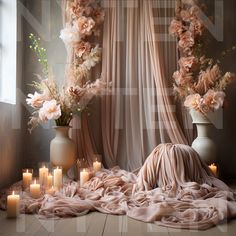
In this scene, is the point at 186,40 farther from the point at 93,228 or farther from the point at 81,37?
the point at 93,228

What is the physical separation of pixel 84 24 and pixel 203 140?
1812 mm

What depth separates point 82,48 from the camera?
3945mm

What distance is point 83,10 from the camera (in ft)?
13.0

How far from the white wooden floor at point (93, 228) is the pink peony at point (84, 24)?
2.21 m

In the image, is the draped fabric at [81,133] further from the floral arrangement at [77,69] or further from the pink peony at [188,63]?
the pink peony at [188,63]

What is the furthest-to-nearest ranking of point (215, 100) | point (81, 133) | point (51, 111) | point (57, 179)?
point (81, 133)
point (215, 100)
point (51, 111)
point (57, 179)

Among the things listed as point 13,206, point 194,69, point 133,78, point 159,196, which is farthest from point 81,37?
point 13,206

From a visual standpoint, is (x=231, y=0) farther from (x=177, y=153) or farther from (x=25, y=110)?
(x=25, y=110)

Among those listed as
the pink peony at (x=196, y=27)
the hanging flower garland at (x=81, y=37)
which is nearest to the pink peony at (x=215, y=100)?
the pink peony at (x=196, y=27)

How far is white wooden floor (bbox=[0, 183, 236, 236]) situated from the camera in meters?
2.15

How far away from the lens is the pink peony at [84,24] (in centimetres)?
389

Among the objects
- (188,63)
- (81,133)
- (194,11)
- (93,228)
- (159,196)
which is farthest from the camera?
(81,133)

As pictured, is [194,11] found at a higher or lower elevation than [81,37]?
higher

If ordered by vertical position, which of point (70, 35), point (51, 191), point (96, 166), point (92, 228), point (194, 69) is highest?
point (70, 35)
